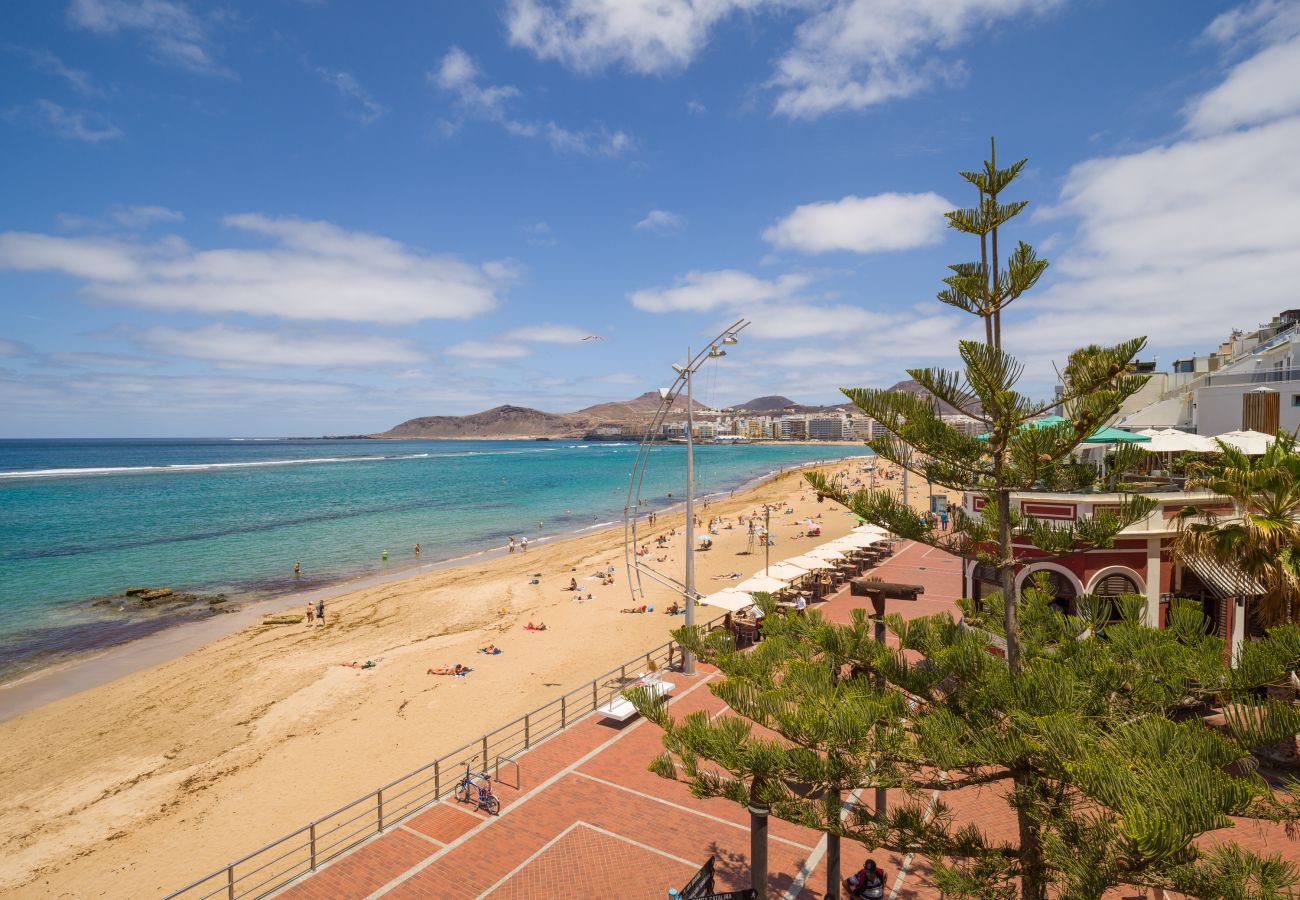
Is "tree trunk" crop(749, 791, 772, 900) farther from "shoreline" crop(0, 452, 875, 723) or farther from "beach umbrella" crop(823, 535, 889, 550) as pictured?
"shoreline" crop(0, 452, 875, 723)

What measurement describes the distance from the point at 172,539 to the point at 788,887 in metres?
49.9

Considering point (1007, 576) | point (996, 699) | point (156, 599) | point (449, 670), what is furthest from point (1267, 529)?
point (156, 599)

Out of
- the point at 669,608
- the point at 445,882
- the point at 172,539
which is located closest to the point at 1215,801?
the point at 445,882

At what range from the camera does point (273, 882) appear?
946 cm

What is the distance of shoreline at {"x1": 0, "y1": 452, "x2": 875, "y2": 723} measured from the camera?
19.1m

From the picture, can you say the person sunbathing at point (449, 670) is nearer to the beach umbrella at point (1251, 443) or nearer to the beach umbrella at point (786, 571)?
the beach umbrella at point (786, 571)

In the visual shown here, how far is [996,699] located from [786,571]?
15078mm

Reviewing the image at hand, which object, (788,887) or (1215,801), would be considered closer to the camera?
(1215,801)

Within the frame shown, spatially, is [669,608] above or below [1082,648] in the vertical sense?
below

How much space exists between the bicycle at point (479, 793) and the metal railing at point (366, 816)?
0.27m

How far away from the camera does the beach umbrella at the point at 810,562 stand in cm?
2070

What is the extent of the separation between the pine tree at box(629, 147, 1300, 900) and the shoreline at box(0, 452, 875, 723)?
73.9 ft

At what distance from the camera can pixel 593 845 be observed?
355 inches

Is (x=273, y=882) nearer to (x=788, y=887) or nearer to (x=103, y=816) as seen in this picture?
(x=103, y=816)
